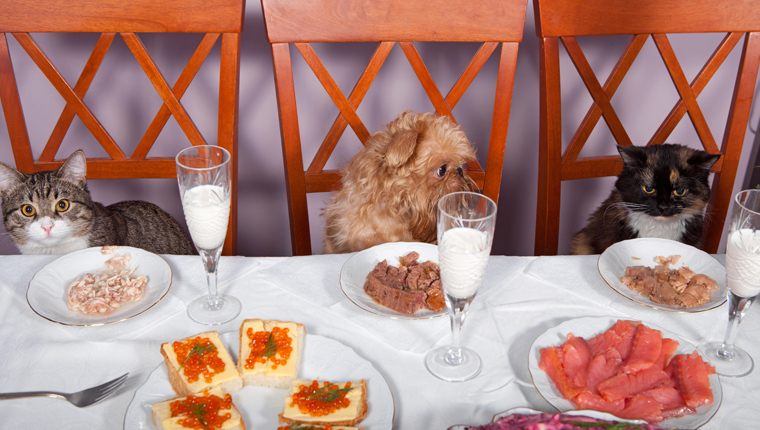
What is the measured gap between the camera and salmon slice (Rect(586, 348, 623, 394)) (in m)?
1.04

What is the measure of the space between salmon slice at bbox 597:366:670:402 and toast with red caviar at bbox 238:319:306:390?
1.95 ft

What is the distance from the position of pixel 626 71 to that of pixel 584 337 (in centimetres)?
126

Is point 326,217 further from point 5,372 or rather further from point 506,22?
point 5,372

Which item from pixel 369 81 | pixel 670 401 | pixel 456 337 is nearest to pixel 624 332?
pixel 670 401

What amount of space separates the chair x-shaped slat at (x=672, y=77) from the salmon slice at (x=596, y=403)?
121 centimetres

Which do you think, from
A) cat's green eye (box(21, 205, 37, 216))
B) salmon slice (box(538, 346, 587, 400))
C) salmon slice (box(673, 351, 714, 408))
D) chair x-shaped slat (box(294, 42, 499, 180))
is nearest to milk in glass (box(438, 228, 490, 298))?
salmon slice (box(538, 346, 587, 400))

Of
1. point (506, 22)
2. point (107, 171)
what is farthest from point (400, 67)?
point (107, 171)

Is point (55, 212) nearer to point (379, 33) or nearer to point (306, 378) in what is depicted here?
point (306, 378)

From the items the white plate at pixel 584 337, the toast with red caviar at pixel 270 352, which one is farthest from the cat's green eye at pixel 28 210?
the white plate at pixel 584 337

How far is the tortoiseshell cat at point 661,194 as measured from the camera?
5.94ft

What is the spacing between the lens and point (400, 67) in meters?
2.67

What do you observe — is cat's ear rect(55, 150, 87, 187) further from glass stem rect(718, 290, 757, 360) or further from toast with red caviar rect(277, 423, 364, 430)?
glass stem rect(718, 290, 757, 360)

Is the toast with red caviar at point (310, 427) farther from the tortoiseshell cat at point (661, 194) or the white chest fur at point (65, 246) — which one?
the tortoiseshell cat at point (661, 194)

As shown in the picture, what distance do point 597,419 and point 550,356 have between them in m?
0.22
